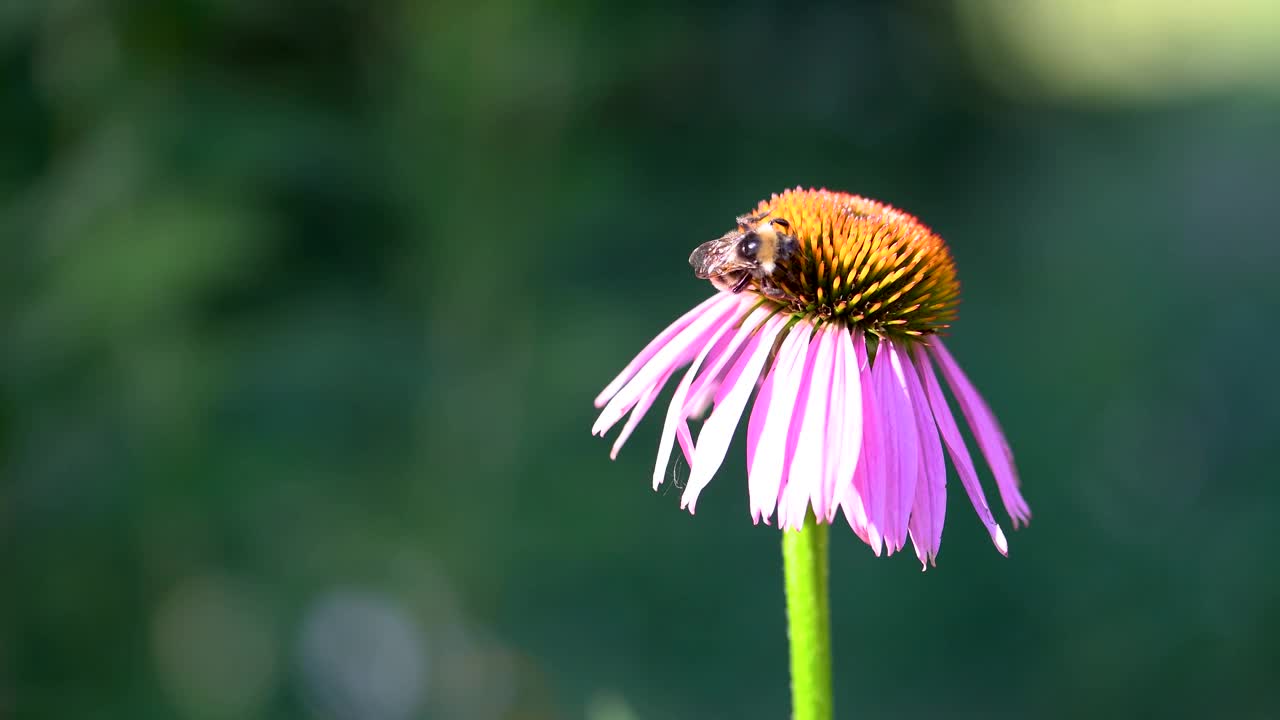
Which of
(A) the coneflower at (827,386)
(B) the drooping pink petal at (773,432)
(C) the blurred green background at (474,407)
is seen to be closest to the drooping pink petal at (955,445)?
(A) the coneflower at (827,386)

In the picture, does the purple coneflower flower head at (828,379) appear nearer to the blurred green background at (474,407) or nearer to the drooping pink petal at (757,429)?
the drooping pink petal at (757,429)

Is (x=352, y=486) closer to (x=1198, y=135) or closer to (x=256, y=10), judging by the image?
(x=256, y=10)

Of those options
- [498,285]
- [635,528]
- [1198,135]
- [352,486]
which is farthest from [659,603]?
[1198,135]

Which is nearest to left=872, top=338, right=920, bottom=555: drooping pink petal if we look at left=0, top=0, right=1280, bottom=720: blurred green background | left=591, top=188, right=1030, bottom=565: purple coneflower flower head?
left=591, top=188, right=1030, bottom=565: purple coneflower flower head

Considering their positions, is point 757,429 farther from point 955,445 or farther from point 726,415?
point 955,445

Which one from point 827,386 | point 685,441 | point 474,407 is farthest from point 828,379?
point 474,407
